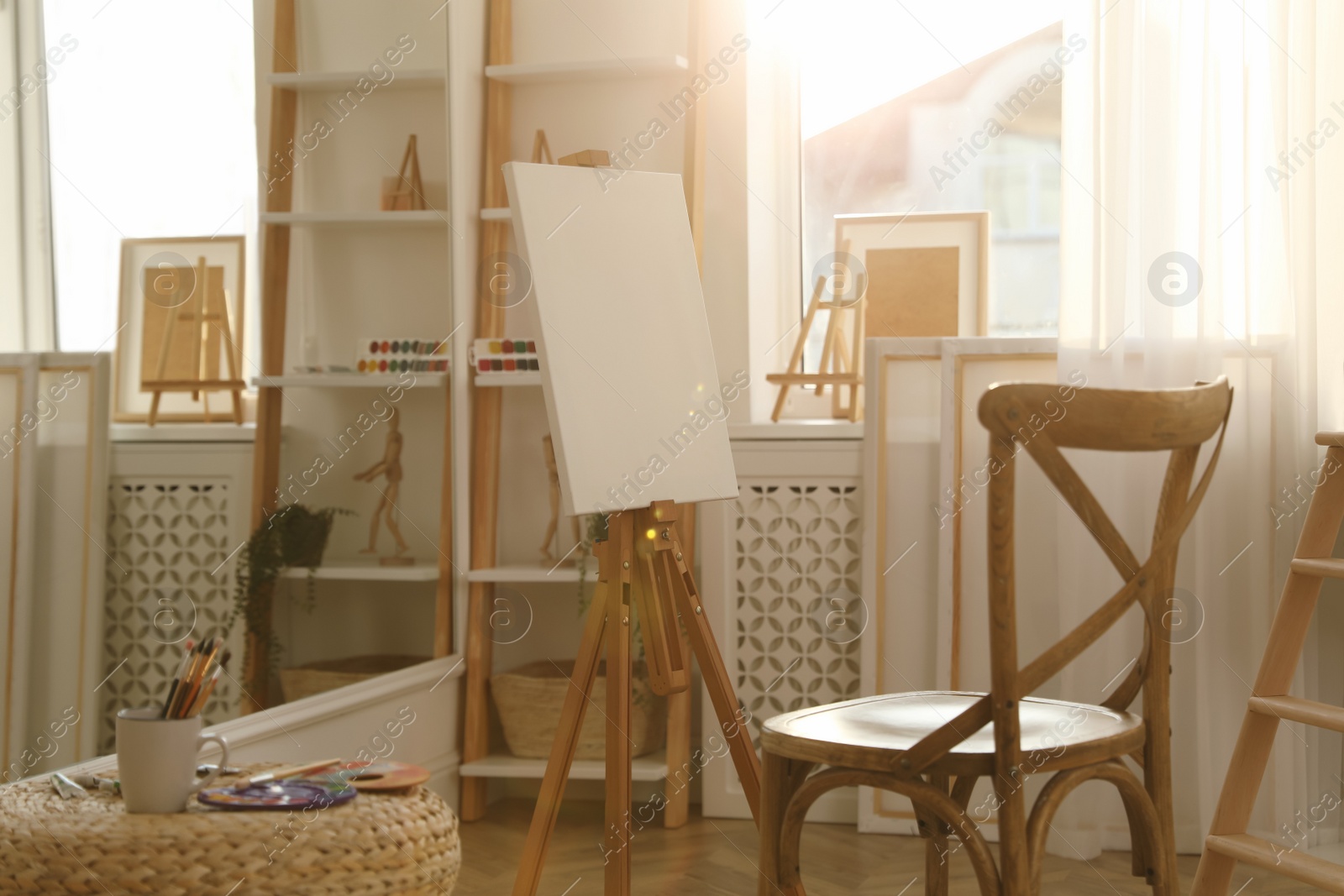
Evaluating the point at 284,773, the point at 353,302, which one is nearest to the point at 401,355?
the point at 353,302

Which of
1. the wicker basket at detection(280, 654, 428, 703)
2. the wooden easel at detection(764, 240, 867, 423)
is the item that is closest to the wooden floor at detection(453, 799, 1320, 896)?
the wicker basket at detection(280, 654, 428, 703)

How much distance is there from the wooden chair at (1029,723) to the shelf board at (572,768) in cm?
112

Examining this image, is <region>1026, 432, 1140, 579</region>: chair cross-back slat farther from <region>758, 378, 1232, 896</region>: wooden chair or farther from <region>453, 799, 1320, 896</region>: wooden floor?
<region>453, 799, 1320, 896</region>: wooden floor

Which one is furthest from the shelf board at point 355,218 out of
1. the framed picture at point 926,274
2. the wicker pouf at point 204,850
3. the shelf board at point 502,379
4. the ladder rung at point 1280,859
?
the ladder rung at point 1280,859

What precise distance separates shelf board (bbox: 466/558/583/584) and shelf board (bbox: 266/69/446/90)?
1.13m

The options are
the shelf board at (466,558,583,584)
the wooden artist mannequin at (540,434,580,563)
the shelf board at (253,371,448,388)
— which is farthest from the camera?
the wooden artist mannequin at (540,434,580,563)

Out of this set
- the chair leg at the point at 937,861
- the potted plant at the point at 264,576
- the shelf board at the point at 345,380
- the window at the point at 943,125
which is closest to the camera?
the chair leg at the point at 937,861

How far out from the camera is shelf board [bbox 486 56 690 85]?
9.29 ft

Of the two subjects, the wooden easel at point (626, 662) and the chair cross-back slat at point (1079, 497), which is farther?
the wooden easel at point (626, 662)

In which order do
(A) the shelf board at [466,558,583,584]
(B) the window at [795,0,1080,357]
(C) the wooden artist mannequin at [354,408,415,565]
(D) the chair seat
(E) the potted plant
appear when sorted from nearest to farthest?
(D) the chair seat
(E) the potted plant
(C) the wooden artist mannequin at [354,408,415,565]
(A) the shelf board at [466,558,583,584]
(B) the window at [795,0,1080,357]

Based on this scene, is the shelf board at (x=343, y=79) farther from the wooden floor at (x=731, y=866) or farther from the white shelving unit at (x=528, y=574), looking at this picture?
the wooden floor at (x=731, y=866)

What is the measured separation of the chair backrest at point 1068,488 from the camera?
1229mm

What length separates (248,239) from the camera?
2.21m

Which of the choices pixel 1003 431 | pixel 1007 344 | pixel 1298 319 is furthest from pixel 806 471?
pixel 1003 431
